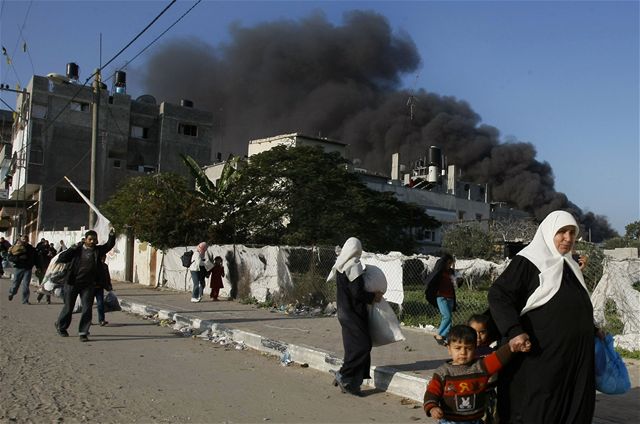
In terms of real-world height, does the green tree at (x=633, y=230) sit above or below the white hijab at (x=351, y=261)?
above

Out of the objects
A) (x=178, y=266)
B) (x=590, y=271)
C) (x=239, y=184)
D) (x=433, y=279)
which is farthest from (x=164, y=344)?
(x=239, y=184)

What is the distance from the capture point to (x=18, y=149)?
45000 mm

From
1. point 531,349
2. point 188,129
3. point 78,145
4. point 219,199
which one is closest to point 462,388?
point 531,349

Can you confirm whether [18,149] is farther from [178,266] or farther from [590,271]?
[590,271]

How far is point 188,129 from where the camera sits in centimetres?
5050

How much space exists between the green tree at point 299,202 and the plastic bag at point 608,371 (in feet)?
65.3

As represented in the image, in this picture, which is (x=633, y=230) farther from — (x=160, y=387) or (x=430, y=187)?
(x=160, y=387)

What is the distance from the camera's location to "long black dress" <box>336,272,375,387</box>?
6051 mm

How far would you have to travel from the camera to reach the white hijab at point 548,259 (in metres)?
3.30

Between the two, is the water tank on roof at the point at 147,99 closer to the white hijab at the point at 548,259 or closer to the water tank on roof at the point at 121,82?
the water tank on roof at the point at 121,82

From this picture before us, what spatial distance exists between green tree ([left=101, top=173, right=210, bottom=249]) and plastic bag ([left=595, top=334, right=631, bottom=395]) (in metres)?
18.4

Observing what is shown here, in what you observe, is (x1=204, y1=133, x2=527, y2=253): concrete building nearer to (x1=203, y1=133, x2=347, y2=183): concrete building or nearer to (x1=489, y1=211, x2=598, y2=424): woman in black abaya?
(x1=203, y1=133, x2=347, y2=183): concrete building

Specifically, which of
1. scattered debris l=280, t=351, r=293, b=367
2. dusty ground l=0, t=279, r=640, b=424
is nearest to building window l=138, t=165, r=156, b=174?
dusty ground l=0, t=279, r=640, b=424

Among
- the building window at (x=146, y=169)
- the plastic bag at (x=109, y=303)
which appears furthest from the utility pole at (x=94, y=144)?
the building window at (x=146, y=169)
